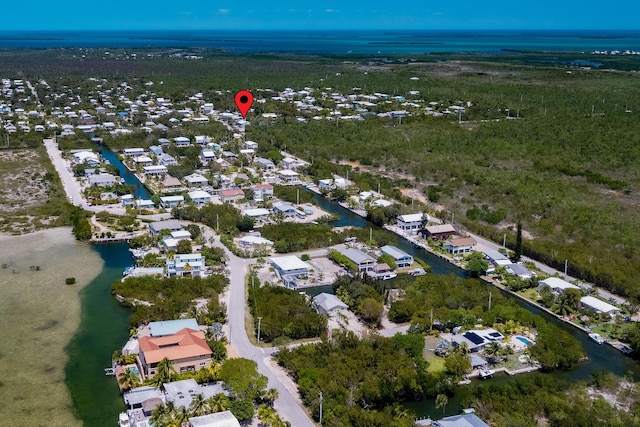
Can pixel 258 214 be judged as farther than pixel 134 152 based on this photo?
No

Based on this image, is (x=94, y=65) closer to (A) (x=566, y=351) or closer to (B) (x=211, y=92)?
(B) (x=211, y=92)

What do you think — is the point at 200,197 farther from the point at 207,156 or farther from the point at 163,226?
the point at 207,156

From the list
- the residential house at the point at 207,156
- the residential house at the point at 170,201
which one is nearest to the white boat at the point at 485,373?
the residential house at the point at 170,201

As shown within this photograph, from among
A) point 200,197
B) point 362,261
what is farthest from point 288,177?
point 362,261

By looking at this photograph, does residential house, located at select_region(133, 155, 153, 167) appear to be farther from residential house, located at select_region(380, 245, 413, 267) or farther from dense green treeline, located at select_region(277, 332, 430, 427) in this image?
dense green treeline, located at select_region(277, 332, 430, 427)

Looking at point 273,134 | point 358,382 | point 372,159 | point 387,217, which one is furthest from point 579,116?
point 358,382

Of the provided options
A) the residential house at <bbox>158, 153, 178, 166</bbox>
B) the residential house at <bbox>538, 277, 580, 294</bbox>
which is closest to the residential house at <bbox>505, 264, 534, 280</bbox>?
the residential house at <bbox>538, 277, 580, 294</bbox>
